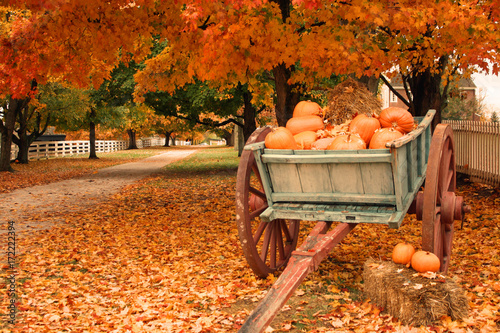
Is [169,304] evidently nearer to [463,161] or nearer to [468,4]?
[468,4]

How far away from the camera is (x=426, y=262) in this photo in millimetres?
3732

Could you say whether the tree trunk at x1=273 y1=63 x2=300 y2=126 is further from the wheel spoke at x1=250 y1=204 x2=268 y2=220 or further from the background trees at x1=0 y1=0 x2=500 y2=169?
the wheel spoke at x1=250 y1=204 x2=268 y2=220

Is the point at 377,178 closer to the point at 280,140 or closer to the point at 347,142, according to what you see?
the point at 347,142

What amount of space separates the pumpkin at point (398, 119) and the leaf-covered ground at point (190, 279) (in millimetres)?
1646

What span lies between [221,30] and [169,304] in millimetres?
4098

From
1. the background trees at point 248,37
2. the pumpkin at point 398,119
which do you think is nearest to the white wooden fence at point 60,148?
the background trees at point 248,37

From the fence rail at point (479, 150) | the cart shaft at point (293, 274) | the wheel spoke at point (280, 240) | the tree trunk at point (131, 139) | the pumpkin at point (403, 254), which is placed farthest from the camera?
the tree trunk at point (131, 139)

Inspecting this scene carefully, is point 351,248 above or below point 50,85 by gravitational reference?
below

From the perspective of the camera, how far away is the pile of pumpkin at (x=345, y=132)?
3904 millimetres

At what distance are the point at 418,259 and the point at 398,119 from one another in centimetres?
131

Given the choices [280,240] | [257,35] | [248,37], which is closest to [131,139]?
[257,35]

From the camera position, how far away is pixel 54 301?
4.45 meters

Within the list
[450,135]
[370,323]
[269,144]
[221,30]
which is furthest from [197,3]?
[370,323]

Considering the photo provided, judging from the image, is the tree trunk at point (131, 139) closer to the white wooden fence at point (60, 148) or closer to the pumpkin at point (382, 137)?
the white wooden fence at point (60, 148)
